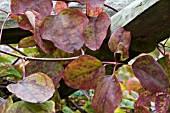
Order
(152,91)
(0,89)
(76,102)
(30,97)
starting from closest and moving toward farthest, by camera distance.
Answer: (30,97), (152,91), (0,89), (76,102)

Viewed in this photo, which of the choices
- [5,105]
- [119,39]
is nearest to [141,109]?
[119,39]

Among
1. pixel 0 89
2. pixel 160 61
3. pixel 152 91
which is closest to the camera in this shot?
pixel 152 91

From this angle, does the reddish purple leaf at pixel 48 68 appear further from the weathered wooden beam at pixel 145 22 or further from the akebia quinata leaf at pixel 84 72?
the weathered wooden beam at pixel 145 22

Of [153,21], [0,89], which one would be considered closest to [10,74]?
[0,89]

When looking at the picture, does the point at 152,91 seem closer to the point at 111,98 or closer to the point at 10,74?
the point at 111,98

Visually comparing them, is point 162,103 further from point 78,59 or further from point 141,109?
point 78,59

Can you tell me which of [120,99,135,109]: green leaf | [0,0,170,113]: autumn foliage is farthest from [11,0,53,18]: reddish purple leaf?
[120,99,135,109]: green leaf
